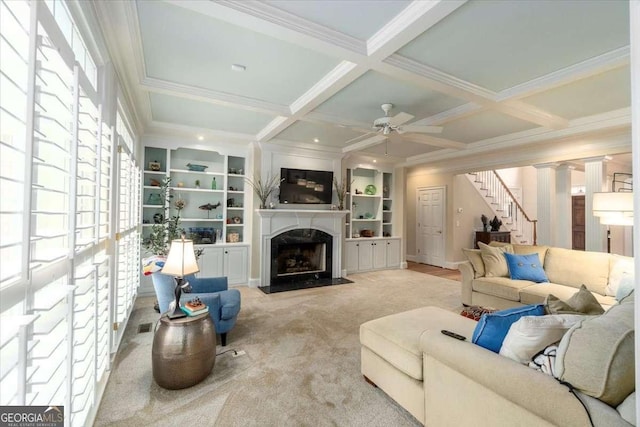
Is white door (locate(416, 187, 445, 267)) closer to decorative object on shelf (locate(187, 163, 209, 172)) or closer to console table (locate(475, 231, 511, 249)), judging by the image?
console table (locate(475, 231, 511, 249))

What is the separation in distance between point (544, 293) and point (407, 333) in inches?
94.2

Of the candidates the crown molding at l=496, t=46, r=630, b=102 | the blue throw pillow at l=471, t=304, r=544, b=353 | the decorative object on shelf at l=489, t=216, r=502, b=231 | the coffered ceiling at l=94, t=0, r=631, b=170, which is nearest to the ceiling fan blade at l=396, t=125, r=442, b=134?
the coffered ceiling at l=94, t=0, r=631, b=170

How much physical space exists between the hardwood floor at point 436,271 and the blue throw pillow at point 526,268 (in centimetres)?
213

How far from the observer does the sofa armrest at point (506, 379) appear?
111 cm

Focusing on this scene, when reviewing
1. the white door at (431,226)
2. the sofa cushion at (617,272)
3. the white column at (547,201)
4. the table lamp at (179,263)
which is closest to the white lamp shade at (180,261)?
the table lamp at (179,263)

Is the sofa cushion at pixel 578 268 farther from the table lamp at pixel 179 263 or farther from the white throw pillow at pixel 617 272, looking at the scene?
the table lamp at pixel 179 263

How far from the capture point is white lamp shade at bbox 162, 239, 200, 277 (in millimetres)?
2143

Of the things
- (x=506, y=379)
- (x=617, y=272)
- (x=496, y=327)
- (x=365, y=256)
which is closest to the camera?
(x=506, y=379)

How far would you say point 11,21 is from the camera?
0.93 m

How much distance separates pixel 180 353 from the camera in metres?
2.10

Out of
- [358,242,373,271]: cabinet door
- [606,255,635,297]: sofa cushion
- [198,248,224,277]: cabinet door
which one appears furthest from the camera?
[358,242,373,271]: cabinet door

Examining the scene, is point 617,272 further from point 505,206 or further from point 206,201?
point 206,201

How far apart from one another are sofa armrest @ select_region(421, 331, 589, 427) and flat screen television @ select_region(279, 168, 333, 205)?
411 cm

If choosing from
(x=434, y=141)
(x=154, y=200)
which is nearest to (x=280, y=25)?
(x=434, y=141)
